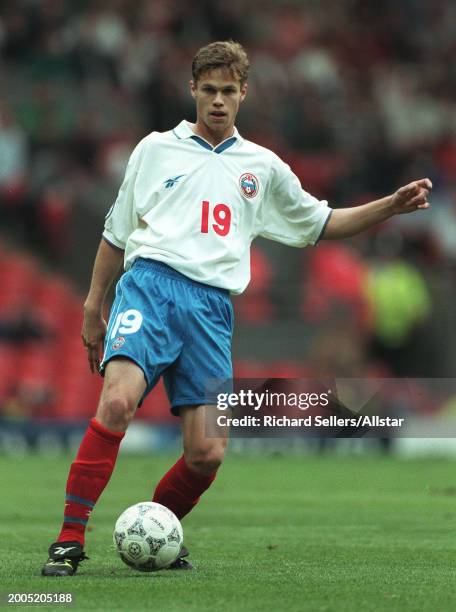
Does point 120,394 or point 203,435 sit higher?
point 120,394

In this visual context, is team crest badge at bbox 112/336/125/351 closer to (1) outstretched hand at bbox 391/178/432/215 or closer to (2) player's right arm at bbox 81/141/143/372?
(2) player's right arm at bbox 81/141/143/372

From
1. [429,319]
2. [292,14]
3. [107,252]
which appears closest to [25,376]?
[429,319]

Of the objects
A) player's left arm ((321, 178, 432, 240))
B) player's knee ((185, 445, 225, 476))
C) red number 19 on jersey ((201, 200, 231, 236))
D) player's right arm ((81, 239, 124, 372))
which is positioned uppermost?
player's left arm ((321, 178, 432, 240))

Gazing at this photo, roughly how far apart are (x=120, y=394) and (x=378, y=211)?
151cm

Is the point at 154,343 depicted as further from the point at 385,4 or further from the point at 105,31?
the point at 385,4

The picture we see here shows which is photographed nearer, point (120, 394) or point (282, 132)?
point (120, 394)

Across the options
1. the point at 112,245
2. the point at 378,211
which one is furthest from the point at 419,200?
the point at 112,245

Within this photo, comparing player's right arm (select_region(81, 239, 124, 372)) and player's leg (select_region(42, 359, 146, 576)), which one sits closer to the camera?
player's leg (select_region(42, 359, 146, 576))

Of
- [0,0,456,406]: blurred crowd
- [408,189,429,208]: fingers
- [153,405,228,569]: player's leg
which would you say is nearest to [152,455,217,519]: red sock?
[153,405,228,569]: player's leg

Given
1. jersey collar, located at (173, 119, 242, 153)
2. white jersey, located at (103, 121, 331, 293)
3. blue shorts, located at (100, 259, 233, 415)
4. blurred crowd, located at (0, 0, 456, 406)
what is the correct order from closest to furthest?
blue shorts, located at (100, 259, 233, 415), white jersey, located at (103, 121, 331, 293), jersey collar, located at (173, 119, 242, 153), blurred crowd, located at (0, 0, 456, 406)

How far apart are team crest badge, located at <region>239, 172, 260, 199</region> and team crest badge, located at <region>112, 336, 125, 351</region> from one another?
886 millimetres

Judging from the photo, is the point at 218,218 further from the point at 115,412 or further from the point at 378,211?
the point at 115,412

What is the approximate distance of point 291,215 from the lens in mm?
6762

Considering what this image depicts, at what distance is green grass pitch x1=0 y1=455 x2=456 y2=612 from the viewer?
5340mm
